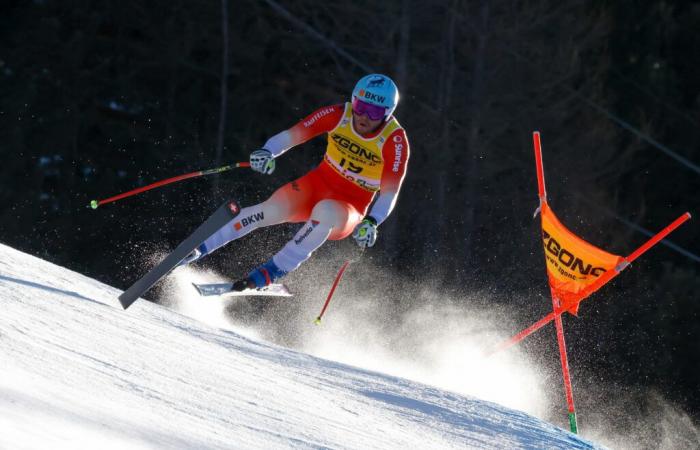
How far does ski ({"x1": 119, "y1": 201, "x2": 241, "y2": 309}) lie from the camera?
5.10m

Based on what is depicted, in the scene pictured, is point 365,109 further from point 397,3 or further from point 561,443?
point 397,3

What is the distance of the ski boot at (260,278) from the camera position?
602 centimetres

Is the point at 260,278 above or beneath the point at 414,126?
above

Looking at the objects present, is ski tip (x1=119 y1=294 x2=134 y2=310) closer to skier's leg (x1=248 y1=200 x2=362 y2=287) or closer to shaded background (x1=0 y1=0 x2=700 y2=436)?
skier's leg (x1=248 y1=200 x2=362 y2=287)

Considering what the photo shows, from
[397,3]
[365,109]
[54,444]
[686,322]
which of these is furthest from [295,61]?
[54,444]

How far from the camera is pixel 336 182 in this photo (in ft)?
21.7

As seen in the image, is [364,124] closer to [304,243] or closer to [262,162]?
[262,162]

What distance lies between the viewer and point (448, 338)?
38.3 feet

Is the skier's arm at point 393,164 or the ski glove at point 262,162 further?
the skier's arm at point 393,164

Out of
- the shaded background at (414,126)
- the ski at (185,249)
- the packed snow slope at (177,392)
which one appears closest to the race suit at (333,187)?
the packed snow slope at (177,392)

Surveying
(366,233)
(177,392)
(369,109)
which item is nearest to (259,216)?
(366,233)

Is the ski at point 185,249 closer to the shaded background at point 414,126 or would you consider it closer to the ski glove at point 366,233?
the ski glove at point 366,233

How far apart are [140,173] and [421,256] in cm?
562

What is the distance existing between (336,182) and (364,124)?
1.36 feet
